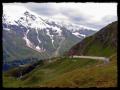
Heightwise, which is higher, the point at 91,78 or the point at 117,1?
the point at 117,1

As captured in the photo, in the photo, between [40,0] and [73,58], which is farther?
[73,58]

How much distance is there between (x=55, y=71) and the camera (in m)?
165

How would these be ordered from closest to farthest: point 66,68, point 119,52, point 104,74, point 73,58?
point 119,52
point 104,74
point 66,68
point 73,58

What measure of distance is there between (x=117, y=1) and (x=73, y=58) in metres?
172

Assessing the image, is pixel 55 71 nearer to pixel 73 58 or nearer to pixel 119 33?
pixel 73 58

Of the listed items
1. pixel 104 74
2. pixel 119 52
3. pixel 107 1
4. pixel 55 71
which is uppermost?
pixel 107 1

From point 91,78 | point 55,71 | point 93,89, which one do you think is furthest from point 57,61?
point 93,89

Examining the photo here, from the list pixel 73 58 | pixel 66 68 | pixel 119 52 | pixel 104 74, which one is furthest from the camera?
pixel 73 58

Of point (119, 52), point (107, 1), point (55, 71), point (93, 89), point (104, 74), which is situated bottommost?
point (55, 71)

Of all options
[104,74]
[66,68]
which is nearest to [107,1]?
[104,74]

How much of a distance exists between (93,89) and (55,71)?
159285mm

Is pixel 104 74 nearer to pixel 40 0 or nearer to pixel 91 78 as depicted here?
pixel 91 78

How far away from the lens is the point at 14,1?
5879 millimetres

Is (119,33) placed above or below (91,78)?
above
